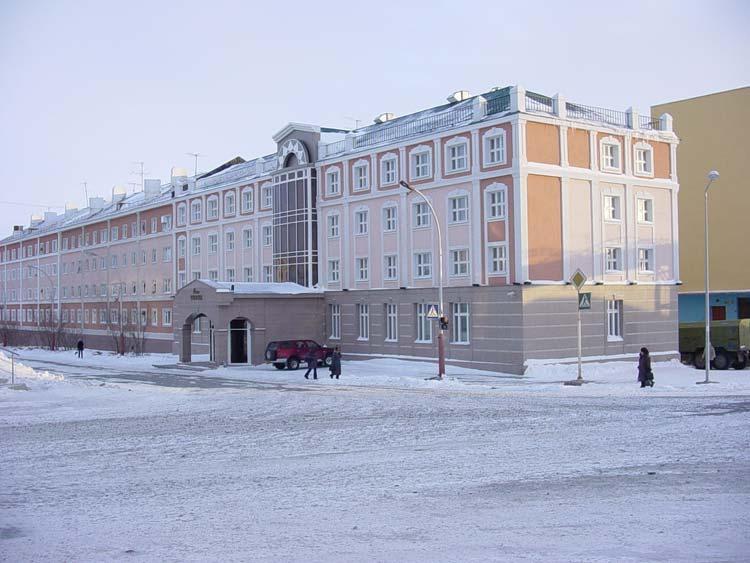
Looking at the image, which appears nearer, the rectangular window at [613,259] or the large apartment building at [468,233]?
the large apartment building at [468,233]

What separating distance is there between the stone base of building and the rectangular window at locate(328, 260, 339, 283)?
8.81 ft

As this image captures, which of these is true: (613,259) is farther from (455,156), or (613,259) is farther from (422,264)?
(422,264)

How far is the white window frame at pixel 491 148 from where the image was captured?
3772cm

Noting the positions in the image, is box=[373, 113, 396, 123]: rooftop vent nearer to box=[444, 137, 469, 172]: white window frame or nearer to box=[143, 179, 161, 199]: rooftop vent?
box=[444, 137, 469, 172]: white window frame

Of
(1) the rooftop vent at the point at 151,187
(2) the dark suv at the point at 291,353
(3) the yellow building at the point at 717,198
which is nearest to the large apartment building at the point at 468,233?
(2) the dark suv at the point at 291,353

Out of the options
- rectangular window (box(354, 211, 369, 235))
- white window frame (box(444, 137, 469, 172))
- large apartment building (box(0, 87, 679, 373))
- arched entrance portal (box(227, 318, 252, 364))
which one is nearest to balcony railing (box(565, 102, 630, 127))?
large apartment building (box(0, 87, 679, 373))

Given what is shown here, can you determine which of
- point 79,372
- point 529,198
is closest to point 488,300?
point 529,198

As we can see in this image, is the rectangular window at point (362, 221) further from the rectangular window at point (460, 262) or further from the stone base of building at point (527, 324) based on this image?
the rectangular window at point (460, 262)

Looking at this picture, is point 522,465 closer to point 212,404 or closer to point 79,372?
point 212,404

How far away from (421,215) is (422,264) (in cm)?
253

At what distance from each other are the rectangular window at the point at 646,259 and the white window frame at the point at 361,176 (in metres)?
15.0

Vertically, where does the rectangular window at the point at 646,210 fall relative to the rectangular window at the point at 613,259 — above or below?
above

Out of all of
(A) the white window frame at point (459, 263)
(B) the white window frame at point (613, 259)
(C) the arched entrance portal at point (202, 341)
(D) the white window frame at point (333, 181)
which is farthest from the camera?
(C) the arched entrance portal at point (202, 341)

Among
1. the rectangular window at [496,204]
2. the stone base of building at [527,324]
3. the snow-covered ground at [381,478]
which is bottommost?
the snow-covered ground at [381,478]
